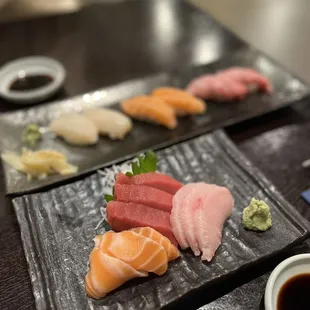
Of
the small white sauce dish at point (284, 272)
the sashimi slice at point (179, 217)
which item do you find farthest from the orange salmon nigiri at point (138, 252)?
the small white sauce dish at point (284, 272)

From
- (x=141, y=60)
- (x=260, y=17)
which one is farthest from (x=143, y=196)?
(x=260, y=17)

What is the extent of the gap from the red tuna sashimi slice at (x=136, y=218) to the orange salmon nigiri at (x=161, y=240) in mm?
45

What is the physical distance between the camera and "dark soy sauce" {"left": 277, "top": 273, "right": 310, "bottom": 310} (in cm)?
132

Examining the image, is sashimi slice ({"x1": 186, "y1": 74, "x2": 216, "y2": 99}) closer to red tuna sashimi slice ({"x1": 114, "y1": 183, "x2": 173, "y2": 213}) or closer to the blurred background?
red tuna sashimi slice ({"x1": 114, "y1": 183, "x2": 173, "y2": 213})

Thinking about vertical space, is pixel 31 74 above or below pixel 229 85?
below

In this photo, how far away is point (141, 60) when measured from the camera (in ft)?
9.56

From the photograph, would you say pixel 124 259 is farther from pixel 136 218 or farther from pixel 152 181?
pixel 152 181

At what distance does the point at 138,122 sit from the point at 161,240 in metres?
0.96

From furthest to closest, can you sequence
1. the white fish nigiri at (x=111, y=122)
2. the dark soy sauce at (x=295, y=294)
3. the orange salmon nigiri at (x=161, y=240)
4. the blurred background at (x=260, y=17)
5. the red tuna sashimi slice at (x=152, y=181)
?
the blurred background at (x=260, y=17), the white fish nigiri at (x=111, y=122), the red tuna sashimi slice at (x=152, y=181), the orange salmon nigiri at (x=161, y=240), the dark soy sauce at (x=295, y=294)

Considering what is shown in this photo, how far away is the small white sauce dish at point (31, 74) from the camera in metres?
2.42

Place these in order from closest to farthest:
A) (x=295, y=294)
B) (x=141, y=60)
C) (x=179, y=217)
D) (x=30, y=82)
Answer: (x=295, y=294) → (x=179, y=217) → (x=30, y=82) → (x=141, y=60)

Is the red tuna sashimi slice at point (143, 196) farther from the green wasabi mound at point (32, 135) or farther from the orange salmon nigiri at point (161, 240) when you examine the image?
the green wasabi mound at point (32, 135)

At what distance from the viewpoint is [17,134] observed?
7.29 feet

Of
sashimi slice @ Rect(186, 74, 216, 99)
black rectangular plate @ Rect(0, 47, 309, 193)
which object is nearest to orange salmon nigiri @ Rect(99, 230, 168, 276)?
black rectangular plate @ Rect(0, 47, 309, 193)
